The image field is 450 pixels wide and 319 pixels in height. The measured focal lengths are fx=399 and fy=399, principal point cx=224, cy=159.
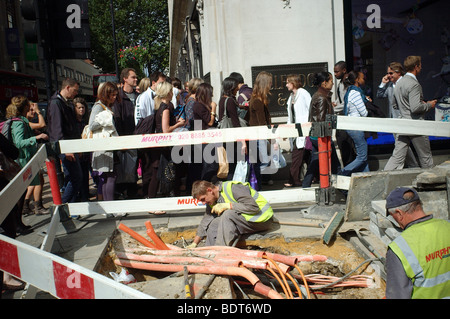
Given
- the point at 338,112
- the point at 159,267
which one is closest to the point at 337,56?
the point at 338,112

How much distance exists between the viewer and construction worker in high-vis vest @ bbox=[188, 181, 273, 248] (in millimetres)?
4562

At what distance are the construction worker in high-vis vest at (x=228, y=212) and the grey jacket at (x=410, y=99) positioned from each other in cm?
257

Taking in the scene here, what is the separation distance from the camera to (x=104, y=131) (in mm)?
5473

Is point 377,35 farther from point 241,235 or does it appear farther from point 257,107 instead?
point 241,235

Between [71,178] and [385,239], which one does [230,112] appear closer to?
[71,178]

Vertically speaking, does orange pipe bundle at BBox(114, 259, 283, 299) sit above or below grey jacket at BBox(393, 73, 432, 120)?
below

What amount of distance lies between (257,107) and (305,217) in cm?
180

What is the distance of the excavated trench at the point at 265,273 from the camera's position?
11.4 feet

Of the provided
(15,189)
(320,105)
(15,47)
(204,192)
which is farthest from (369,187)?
(15,47)

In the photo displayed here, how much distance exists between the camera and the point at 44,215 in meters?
6.03

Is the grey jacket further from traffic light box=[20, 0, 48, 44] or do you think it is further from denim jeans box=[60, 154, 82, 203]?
traffic light box=[20, 0, 48, 44]

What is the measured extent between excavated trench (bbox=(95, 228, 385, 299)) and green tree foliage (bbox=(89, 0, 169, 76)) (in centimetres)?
2919

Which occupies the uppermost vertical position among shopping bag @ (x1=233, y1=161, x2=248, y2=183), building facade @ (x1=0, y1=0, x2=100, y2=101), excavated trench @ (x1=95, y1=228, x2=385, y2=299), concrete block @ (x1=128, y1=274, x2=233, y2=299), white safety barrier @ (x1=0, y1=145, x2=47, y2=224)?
building facade @ (x1=0, y1=0, x2=100, y2=101)

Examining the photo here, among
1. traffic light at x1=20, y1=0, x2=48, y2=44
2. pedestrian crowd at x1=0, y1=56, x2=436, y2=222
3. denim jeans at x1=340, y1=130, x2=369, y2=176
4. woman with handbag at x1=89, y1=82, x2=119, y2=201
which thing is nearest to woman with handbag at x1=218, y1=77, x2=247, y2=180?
pedestrian crowd at x1=0, y1=56, x2=436, y2=222
